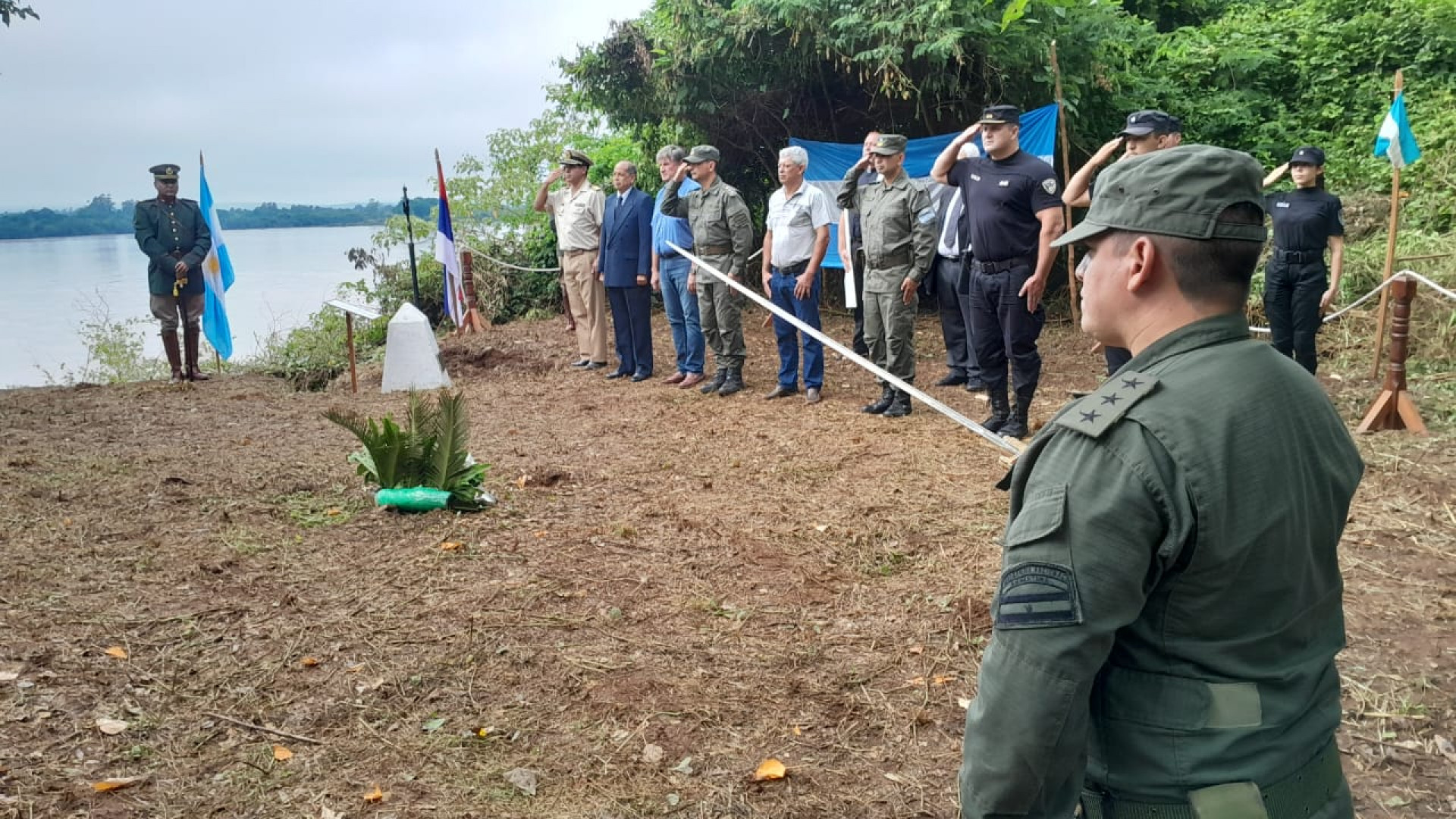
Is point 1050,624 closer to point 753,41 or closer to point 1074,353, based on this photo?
point 1074,353

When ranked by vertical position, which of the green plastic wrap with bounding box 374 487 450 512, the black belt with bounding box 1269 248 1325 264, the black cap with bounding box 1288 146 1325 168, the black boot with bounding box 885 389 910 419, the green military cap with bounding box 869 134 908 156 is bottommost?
the black boot with bounding box 885 389 910 419

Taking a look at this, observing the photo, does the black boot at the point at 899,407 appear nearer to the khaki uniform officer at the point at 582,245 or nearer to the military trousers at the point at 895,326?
the military trousers at the point at 895,326

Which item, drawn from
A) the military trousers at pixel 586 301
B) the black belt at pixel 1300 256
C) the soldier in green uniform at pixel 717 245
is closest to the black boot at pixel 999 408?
the black belt at pixel 1300 256

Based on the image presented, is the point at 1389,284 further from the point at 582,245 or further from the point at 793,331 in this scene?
the point at 582,245

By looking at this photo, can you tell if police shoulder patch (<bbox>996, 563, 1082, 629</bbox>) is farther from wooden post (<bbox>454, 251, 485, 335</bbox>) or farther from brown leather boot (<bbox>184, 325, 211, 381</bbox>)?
wooden post (<bbox>454, 251, 485, 335</bbox>)

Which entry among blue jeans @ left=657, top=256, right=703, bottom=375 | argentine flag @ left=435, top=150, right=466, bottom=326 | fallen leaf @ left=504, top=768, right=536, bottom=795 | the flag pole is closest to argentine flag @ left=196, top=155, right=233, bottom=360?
argentine flag @ left=435, top=150, right=466, bottom=326

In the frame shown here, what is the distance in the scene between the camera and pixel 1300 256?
666 centimetres

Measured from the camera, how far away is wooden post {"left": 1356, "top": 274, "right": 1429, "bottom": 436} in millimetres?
6227

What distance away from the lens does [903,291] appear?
7000 millimetres

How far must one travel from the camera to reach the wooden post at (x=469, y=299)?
40.8 feet

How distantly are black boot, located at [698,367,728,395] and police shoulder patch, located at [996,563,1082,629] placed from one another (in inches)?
284

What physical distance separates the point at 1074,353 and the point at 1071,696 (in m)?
9.41

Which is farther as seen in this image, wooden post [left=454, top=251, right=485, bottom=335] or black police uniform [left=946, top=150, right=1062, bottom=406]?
wooden post [left=454, top=251, right=485, bottom=335]

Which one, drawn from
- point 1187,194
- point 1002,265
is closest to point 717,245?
point 1002,265
